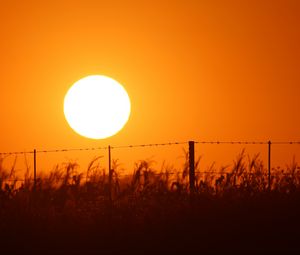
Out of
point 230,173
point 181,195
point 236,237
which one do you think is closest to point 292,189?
point 230,173

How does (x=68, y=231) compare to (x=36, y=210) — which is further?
(x=36, y=210)

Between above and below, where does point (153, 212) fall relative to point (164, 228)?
above

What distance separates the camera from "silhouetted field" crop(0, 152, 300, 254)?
10750 mm

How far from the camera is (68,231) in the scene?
11234 mm

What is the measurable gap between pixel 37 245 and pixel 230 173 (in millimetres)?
4858

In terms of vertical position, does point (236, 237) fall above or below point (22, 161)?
below

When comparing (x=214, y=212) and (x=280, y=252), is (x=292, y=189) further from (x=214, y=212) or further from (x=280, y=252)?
(x=280, y=252)

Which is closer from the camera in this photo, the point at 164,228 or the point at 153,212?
the point at 164,228

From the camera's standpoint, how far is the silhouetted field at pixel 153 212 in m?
10.8

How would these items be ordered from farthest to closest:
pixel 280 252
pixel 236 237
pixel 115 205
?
pixel 115 205 < pixel 236 237 < pixel 280 252

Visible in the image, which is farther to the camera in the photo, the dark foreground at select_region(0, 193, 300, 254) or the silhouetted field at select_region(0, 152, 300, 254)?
the silhouetted field at select_region(0, 152, 300, 254)

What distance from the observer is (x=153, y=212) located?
1232cm

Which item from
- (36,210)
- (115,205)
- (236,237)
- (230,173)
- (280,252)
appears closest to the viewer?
(280,252)

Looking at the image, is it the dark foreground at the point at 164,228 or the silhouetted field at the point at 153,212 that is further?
the silhouetted field at the point at 153,212
